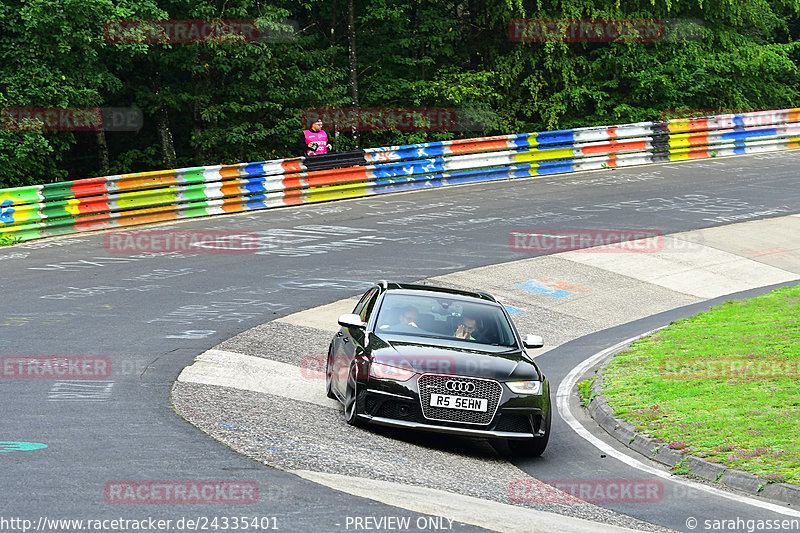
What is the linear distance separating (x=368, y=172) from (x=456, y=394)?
56.9ft

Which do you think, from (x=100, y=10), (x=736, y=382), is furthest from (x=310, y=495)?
(x=100, y=10)

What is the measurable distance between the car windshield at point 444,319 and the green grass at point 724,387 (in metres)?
1.84

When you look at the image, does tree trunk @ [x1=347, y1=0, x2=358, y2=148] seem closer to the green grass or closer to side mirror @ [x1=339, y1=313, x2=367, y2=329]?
the green grass

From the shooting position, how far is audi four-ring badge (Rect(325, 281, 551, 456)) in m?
10.1

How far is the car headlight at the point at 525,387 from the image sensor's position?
1031 cm

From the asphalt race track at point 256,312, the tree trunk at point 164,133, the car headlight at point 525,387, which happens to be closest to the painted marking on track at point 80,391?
the asphalt race track at point 256,312

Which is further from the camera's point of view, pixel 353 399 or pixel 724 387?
pixel 724 387

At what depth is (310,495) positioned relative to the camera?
7.76 metres

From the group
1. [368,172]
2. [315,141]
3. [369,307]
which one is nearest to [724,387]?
[369,307]

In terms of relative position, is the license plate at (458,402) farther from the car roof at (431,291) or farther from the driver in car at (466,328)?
the car roof at (431,291)

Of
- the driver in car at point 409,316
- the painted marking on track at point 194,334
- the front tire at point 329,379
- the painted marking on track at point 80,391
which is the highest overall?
the driver in car at point 409,316

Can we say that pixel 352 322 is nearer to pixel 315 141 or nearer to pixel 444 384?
pixel 444 384

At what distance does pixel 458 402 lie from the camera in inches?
399

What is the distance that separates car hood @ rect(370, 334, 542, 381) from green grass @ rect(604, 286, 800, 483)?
1731 millimetres
